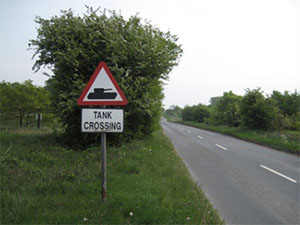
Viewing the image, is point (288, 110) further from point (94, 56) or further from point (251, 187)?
point (94, 56)

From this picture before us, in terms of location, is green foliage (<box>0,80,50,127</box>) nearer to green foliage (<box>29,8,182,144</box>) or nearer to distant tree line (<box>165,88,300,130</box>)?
green foliage (<box>29,8,182,144</box>)

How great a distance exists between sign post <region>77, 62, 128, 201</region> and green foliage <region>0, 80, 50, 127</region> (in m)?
15.2

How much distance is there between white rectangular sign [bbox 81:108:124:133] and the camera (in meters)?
4.28

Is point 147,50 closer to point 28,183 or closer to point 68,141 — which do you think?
point 68,141

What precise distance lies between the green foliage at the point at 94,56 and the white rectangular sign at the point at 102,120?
406 centimetres

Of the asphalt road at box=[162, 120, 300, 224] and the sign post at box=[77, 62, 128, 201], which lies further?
the asphalt road at box=[162, 120, 300, 224]

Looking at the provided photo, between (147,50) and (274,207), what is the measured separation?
6.69 m

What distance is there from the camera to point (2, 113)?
1891 centimetres

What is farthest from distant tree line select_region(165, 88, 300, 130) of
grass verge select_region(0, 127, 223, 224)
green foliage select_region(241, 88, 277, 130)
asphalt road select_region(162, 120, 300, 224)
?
grass verge select_region(0, 127, 223, 224)

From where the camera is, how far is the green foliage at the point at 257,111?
21.8 metres

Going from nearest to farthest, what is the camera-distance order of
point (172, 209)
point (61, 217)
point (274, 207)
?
point (61, 217), point (172, 209), point (274, 207)

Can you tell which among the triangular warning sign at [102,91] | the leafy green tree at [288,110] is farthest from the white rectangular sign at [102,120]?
the leafy green tree at [288,110]

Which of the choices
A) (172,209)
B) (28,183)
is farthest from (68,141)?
(172,209)

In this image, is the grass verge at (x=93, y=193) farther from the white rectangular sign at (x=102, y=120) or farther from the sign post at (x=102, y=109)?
the white rectangular sign at (x=102, y=120)
